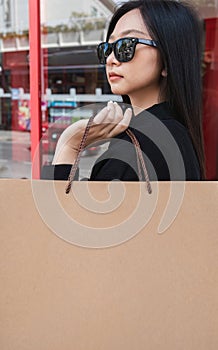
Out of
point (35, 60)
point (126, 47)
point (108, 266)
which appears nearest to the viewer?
point (108, 266)

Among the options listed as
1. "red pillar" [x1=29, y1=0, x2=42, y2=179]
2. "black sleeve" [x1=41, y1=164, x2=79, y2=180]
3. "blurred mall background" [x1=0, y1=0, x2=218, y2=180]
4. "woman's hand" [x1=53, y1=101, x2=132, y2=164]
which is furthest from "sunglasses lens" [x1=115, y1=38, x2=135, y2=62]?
"blurred mall background" [x1=0, y1=0, x2=218, y2=180]

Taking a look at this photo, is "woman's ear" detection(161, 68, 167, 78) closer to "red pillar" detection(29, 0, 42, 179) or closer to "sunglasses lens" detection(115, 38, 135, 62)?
"sunglasses lens" detection(115, 38, 135, 62)

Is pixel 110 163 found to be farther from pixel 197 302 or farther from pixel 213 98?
pixel 213 98

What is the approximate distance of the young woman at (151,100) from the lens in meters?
0.59

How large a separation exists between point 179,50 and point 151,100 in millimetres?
106

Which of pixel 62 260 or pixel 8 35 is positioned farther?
pixel 8 35

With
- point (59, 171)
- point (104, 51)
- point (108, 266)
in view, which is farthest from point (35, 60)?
point (108, 266)

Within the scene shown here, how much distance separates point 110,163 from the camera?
601mm

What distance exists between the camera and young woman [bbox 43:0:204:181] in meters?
0.59

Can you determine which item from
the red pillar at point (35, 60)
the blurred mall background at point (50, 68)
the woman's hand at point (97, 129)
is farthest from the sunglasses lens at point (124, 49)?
the blurred mall background at point (50, 68)

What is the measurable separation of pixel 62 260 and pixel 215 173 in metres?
2.12

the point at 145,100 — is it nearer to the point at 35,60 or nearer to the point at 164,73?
the point at 164,73

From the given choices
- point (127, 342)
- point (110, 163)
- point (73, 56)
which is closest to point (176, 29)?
point (110, 163)

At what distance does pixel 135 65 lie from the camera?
0.65 m
